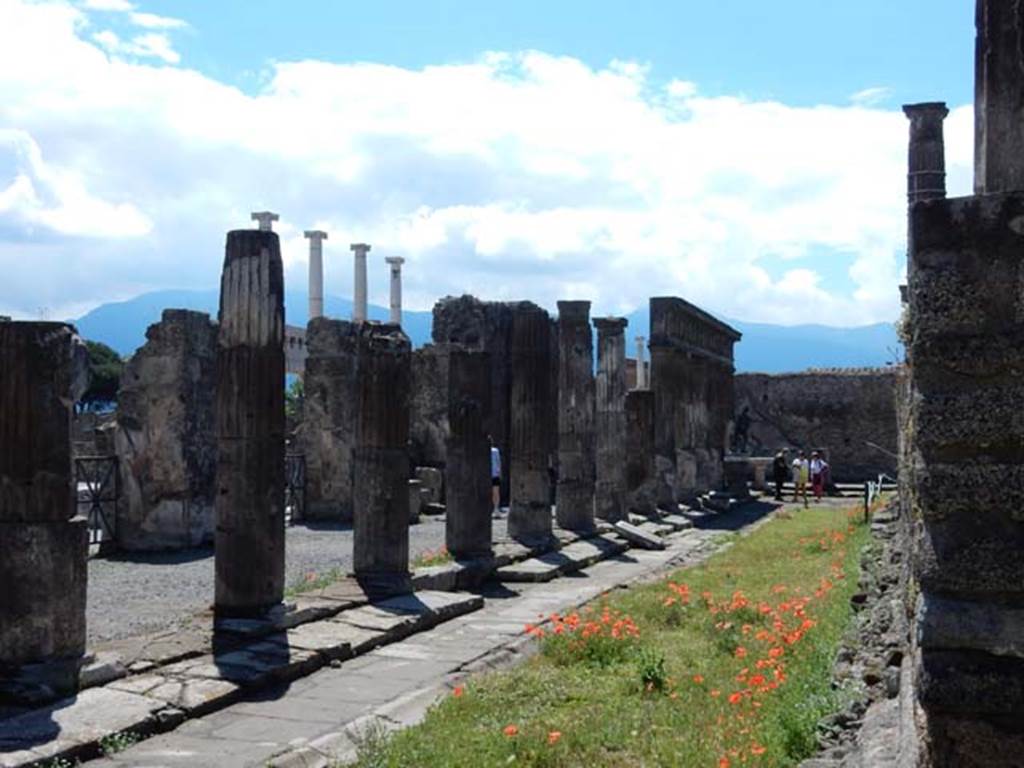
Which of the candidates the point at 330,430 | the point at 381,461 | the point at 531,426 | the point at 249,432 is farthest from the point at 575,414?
the point at 249,432

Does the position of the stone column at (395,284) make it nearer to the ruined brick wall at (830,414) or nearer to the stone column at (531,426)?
the ruined brick wall at (830,414)

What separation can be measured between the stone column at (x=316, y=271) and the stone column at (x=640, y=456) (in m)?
31.0

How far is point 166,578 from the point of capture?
13312mm

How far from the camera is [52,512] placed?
7.75m

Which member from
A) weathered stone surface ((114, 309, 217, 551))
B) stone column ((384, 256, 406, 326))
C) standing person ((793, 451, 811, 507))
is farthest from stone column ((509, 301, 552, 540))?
stone column ((384, 256, 406, 326))

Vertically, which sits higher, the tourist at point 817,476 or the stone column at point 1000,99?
the stone column at point 1000,99

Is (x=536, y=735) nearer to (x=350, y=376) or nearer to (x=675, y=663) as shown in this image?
(x=675, y=663)

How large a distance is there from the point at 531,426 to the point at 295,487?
535cm

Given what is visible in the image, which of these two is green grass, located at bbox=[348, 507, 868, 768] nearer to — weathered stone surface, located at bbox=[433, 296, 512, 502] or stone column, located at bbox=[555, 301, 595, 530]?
stone column, located at bbox=[555, 301, 595, 530]

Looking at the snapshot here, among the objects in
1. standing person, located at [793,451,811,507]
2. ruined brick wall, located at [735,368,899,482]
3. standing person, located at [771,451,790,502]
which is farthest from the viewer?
ruined brick wall, located at [735,368,899,482]

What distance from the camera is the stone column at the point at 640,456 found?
2314cm

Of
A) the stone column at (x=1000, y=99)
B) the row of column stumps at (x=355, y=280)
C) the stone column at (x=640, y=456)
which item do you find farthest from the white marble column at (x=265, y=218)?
the stone column at (x=1000, y=99)

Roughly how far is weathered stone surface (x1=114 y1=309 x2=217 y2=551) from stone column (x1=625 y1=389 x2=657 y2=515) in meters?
9.47

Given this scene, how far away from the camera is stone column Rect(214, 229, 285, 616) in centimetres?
985
